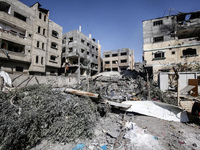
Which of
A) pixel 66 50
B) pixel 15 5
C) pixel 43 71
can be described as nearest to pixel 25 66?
pixel 43 71

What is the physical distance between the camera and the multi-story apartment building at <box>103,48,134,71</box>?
29.8 m

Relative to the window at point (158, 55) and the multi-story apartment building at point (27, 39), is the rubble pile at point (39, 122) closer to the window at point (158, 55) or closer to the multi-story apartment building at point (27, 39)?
the multi-story apartment building at point (27, 39)

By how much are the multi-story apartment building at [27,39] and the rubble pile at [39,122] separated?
12362 millimetres

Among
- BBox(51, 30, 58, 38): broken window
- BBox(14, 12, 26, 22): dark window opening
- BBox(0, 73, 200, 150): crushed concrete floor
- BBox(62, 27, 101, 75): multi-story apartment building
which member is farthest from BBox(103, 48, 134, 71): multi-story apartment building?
BBox(0, 73, 200, 150): crushed concrete floor

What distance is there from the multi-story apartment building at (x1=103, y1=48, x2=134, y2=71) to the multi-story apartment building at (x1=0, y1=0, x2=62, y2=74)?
17712 millimetres

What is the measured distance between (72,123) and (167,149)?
10.8 feet

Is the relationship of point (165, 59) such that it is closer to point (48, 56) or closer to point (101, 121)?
point (101, 121)

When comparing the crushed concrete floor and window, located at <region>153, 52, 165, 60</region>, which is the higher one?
window, located at <region>153, 52, 165, 60</region>

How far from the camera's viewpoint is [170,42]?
48.2 feet

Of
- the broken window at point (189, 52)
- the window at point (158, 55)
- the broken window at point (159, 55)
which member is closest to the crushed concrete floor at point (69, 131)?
the window at point (158, 55)

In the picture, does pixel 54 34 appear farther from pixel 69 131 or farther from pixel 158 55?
pixel 69 131

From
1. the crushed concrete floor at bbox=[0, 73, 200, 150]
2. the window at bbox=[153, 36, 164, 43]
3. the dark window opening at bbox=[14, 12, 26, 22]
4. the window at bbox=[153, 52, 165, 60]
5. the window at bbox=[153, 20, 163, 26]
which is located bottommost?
the crushed concrete floor at bbox=[0, 73, 200, 150]

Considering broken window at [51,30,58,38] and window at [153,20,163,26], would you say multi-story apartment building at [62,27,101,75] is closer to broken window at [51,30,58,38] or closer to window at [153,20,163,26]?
broken window at [51,30,58,38]

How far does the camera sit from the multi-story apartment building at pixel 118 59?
29844mm
